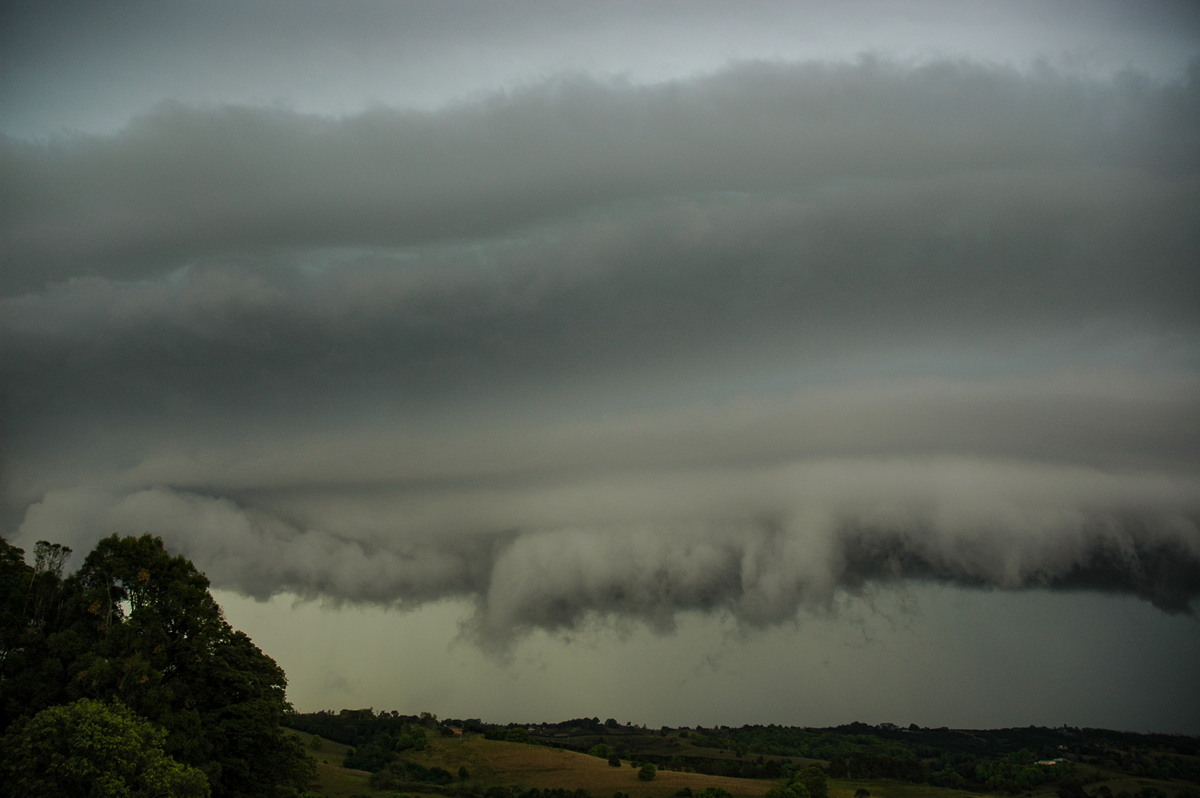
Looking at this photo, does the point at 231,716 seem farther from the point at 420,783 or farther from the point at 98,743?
the point at 420,783

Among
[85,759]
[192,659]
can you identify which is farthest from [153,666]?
[85,759]

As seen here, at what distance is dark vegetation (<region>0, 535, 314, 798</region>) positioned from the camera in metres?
70.5

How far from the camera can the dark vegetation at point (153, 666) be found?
70500 mm

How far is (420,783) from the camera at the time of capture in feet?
635

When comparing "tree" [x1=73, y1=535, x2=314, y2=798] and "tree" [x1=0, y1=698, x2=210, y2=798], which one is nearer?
"tree" [x1=0, y1=698, x2=210, y2=798]

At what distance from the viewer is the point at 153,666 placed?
74.4 metres

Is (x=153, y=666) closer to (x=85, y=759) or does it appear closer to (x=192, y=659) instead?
(x=192, y=659)

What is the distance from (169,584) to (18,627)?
11.4m

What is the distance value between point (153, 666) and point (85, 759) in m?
14.5

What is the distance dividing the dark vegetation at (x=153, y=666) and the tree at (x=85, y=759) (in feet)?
2.22

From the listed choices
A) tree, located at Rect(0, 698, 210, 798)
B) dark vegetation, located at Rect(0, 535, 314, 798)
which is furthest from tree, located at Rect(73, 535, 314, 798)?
tree, located at Rect(0, 698, 210, 798)

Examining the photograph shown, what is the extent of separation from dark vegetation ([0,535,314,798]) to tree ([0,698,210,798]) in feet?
2.22

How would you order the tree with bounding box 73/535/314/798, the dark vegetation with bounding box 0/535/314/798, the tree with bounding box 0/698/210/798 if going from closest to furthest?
the tree with bounding box 0/698/210/798 → the dark vegetation with bounding box 0/535/314/798 → the tree with bounding box 73/535/314/798

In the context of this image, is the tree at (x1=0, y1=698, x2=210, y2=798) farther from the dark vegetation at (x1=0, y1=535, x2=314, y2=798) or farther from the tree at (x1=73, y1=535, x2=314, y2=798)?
the tree at (x1=73, y1=535, x2=314, y2=798)
